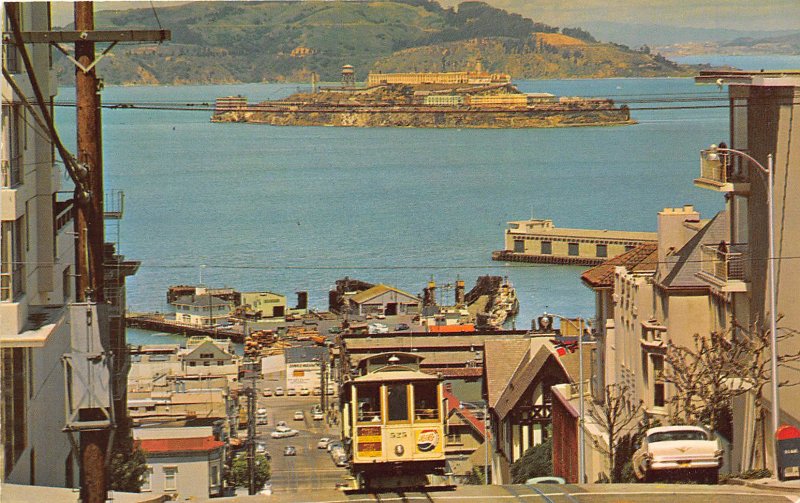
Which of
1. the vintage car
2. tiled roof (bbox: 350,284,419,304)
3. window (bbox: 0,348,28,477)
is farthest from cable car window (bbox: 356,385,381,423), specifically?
tiled roof (bbox: 350,284,419,304)

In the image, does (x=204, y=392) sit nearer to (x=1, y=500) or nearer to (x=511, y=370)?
(x=511, y=370)

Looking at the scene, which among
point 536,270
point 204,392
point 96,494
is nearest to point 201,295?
point 536,270

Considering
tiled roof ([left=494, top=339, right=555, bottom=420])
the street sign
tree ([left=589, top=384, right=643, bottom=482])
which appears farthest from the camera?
tiled roof ([left=494, top=339, right=555, bottom=420])

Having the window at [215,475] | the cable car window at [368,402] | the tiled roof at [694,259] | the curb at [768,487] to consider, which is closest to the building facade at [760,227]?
the tiled roof at [694,259]

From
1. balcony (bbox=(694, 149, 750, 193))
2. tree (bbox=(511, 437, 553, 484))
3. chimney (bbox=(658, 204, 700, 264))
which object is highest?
balcony (bbox=(694, 149, 750, 193))

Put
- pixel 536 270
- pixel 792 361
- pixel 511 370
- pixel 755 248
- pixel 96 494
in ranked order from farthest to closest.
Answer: pixel 536 270 → pixel 511 370 → pixel 755 248 → pixel 792 361 → pixel 96 494

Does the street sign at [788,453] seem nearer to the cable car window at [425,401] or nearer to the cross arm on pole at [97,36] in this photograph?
the cable car window at [425,401]

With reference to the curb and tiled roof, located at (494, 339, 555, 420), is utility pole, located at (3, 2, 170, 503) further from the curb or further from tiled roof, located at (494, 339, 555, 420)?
tiled roof, located at (494, 339, 555, 420)
